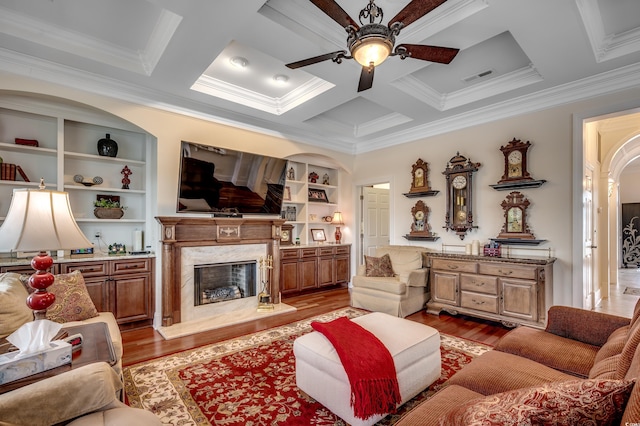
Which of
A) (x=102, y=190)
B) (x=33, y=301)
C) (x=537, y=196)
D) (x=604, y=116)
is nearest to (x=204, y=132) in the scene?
(x=102, y=190)

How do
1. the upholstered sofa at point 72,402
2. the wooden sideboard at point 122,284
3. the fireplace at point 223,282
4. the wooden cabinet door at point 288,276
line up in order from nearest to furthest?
1. the upholstered sofa at point 72,402
2. the wooden sideboard at point 122,284
3. the fireplace at point 223,282
4. the wooden cabinet door at point 288,276

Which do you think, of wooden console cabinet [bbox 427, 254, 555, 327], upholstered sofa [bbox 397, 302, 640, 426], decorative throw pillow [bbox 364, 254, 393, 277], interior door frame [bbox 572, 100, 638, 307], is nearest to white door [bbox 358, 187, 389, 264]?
decorative throw pillow [bbox 364, 254, 393, 277]

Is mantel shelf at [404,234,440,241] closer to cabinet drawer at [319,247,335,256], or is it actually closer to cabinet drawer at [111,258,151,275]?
cabinet drawer at [319,247,335,256]

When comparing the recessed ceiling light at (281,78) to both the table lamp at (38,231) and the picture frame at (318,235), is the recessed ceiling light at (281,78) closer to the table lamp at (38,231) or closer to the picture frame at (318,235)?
the table lamp at (38,231)

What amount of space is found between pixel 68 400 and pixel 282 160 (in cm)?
388

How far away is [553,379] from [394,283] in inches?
100

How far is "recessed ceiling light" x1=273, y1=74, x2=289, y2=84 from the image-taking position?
3.71 metres

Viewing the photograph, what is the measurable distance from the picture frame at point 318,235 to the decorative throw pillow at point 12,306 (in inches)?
174

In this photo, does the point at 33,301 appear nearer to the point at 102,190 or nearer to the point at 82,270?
the point at 82,270

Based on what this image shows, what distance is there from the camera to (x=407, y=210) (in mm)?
5312

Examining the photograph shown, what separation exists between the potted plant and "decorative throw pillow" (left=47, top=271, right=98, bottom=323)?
1.47 m

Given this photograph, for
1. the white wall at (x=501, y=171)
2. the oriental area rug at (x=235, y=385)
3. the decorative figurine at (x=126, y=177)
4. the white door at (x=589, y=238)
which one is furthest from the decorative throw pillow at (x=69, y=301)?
the white door at (x=589, y=238)

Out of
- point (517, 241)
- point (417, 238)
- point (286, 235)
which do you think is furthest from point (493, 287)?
point (286, 235)

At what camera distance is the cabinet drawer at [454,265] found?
3994mm
